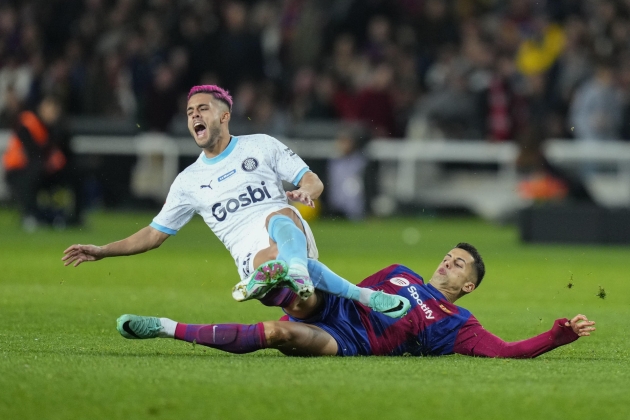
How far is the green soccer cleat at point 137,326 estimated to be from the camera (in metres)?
7.14

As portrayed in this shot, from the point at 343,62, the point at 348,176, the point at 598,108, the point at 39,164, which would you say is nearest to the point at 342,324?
the point at 39,164

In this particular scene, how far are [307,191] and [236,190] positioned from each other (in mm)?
557

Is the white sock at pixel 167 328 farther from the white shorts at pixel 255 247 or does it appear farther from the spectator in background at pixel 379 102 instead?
the spectator in background at pixel 379 102

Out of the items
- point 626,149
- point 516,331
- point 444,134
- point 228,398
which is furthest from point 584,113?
point 228,398

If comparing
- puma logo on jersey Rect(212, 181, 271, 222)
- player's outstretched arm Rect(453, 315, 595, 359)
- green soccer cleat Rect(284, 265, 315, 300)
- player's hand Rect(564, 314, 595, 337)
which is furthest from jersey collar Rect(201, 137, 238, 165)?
player's hand Rect(564, 314, 595, 337)

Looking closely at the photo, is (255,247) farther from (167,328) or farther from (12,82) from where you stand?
(12,82)

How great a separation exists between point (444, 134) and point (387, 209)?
5.65 ft

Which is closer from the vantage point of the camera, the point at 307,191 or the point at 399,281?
the point at 307,191

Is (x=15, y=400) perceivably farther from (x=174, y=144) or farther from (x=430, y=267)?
(x=174, y=144)

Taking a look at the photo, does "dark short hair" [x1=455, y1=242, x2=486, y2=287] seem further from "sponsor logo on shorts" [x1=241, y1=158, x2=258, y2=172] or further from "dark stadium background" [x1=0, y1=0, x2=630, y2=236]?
"dark stadium background" [x1=0, y1=0, x2=630, y2=236]

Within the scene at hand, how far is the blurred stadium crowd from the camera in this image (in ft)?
71.6

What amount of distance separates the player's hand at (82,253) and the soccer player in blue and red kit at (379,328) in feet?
2.55

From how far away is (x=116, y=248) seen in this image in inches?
313

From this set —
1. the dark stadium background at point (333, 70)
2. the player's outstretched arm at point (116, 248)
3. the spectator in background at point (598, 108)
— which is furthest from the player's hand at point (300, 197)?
the spectator in background at point (598, 108)
